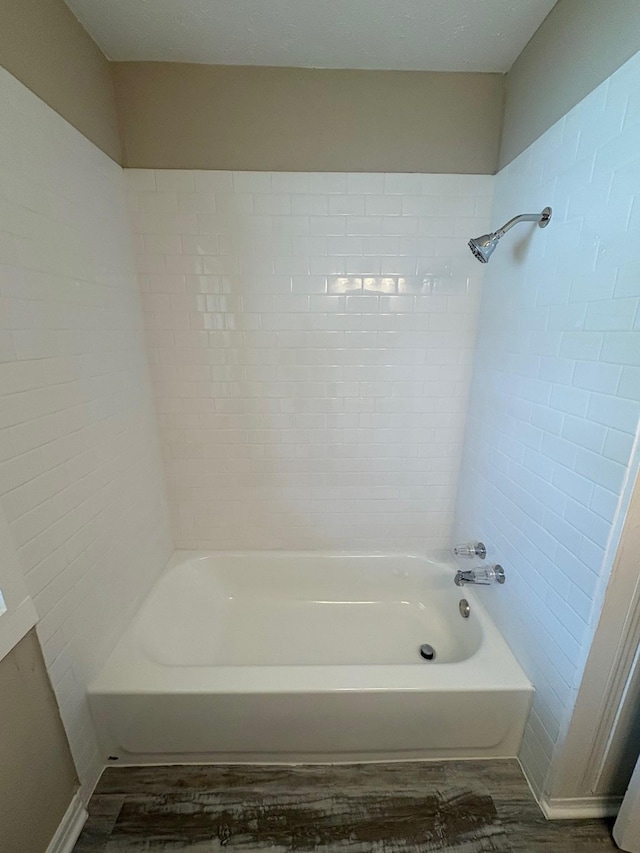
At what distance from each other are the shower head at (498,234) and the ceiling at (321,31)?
0.63 metres

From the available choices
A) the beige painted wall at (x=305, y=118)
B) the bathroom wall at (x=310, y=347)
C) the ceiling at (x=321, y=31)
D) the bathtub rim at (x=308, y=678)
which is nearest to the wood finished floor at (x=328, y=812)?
the bathtub rim at (x=308, y=678)

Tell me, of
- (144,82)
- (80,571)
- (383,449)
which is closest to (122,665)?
(80,571)

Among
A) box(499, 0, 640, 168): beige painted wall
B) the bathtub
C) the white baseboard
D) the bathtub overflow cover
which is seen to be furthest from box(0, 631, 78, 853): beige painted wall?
box(499, 0, 640, 168): beige painted wall

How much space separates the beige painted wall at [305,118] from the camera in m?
1.40

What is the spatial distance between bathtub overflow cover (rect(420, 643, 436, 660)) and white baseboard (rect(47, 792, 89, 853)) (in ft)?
4.39

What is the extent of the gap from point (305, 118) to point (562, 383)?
141 cm

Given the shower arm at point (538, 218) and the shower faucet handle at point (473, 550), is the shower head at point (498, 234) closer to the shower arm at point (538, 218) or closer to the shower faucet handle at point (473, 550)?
the shower arm at point (538, 218)

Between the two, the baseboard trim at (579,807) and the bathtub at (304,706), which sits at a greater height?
the bathtub at (304,706)

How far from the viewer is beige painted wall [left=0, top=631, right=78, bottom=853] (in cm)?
88

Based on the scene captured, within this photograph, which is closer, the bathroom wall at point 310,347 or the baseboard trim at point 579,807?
the baseboard trim at point 579,807

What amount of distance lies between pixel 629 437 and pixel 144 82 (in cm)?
203

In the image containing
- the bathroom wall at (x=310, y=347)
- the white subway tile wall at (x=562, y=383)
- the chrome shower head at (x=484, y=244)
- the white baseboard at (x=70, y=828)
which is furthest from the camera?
the bathroom wall at (x=310, y=347)

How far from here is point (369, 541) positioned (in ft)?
6.44

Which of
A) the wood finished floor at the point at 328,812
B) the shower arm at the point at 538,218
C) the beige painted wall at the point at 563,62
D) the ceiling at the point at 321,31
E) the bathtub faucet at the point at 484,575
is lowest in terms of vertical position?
the wood finished floor at the point at 328,812
